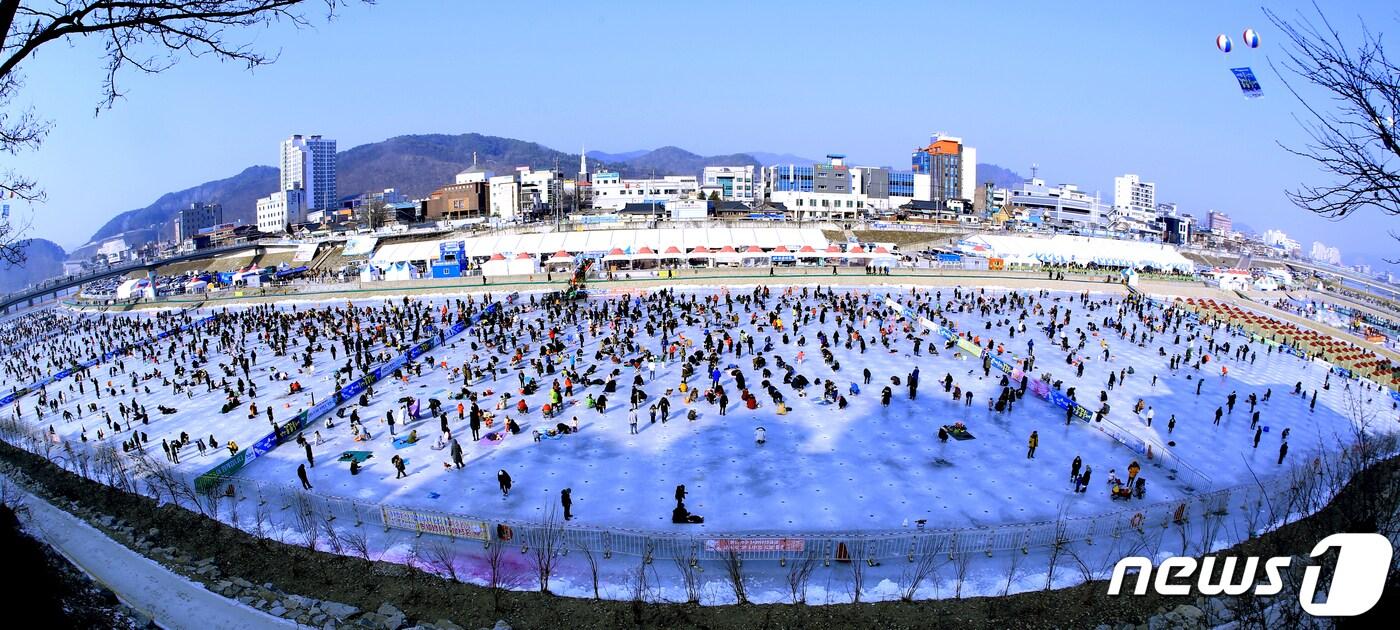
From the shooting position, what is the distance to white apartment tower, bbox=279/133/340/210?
17875 cm

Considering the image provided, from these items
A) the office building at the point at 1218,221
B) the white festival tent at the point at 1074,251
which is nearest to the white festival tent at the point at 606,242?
the white festival tent at the point at 1074,251

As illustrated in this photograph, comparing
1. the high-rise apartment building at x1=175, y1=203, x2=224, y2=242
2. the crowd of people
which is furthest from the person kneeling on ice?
the high-rise apartment building at x1=175, y1=203, x2=224, y2=242

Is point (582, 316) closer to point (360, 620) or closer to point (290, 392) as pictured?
point (290, 392)

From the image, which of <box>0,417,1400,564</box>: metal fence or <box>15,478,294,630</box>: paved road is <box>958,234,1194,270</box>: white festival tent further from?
<box>15,478,294,630</box>: paved road

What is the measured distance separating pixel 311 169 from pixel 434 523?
20021 cm

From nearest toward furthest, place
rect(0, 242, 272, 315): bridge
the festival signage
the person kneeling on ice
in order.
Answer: the person kneeling on ice → the festival signage → rect(0, 242, 272, 315): bridge

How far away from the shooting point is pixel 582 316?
34.4 m

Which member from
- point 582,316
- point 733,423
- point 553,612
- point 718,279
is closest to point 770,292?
point 718,279

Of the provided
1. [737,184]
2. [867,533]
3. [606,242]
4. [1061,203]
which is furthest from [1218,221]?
[867,533]

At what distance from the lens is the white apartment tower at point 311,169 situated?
586 ft

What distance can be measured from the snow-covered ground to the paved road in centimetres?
246

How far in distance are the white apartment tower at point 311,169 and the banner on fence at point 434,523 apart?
182412 millimetres

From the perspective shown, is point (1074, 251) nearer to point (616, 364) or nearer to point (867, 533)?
point (616, 364)

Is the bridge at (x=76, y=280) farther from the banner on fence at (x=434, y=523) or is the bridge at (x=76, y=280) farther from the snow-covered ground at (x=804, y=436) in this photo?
the banner on fence at (x=434, y=523)
